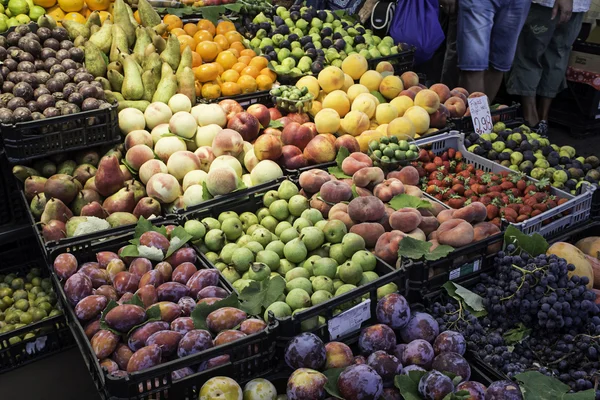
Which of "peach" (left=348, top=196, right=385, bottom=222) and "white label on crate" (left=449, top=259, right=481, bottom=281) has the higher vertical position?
"peach" (left=348, top=196, right=385, bottom=222)

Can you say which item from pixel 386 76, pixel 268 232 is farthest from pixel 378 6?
pixel 268 232

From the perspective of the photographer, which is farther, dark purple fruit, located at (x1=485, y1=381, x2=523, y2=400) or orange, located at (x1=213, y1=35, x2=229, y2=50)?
orange, located at (x1=213, y1=35, x2=229, y2=50)

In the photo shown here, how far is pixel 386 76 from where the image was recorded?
370cm

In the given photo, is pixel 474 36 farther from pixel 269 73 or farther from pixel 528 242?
pixel 528 242

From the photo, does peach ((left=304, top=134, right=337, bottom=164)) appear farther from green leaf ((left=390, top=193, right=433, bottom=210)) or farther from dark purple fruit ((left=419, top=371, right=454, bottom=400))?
dark purple fruit ((left=419, top=371, right=454, bottom=400))

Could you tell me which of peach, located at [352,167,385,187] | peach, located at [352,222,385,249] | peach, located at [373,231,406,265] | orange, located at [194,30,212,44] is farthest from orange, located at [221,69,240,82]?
peach, located at [373,231,406,265]

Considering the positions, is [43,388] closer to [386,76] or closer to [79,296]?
[79,296]

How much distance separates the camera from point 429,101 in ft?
10.9

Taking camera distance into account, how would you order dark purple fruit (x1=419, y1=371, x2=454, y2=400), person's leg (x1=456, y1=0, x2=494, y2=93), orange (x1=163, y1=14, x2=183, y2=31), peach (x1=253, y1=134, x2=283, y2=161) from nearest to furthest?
dark purple fruit (x1=419, y1=371, x2=454, y2=400)
peach (x1=253, y1=134, x2=283, y2=161)
orange (x1=163, y1=14, x2=183, y2=31)
person's leg (x1=456, y1=0, x2=494, y2=93)

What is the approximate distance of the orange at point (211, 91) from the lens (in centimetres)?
343

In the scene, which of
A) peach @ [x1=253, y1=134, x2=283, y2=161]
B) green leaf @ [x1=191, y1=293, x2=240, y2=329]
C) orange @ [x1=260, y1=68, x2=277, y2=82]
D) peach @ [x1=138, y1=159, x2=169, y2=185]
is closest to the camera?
green leaf @ [x1=191, y1=293, x2=240, y2=329]

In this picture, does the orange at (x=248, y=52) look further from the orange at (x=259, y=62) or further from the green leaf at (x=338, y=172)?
the green leaf at (x=338, y=172)

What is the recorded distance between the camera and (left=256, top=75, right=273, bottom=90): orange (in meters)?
3.59

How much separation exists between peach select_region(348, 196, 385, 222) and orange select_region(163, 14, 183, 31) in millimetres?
2235
